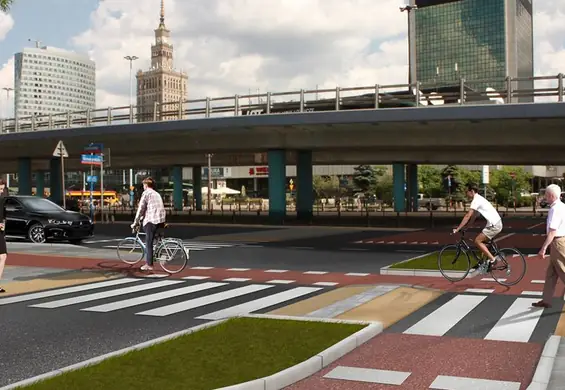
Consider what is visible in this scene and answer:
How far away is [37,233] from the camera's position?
67.2ft

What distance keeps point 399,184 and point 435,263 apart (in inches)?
1653

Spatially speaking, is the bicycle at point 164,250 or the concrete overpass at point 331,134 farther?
the concrete overpass at point 331,134

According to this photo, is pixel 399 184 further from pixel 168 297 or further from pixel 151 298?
pixel 151 298

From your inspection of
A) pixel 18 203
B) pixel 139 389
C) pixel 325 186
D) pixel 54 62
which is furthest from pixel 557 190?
pixel 54 62

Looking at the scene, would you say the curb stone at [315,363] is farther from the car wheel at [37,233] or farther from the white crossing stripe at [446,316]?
the car wheel at [37,233]

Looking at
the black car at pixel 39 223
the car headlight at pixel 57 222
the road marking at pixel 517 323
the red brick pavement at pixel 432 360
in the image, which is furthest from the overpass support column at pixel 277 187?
the red brick pavement at pixel 432 360

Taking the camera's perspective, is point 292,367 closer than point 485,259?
Yes

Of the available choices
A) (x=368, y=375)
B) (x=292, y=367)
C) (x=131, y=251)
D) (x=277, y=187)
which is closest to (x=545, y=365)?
(x=368, y=375)

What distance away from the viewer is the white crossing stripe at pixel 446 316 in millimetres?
7683

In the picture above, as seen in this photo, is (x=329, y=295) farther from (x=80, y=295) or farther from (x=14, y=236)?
(x=14, y=236)

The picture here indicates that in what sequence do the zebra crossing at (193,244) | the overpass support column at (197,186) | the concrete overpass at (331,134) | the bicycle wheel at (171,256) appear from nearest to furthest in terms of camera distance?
the bicycle wheel at (171,256) → the zebra crossing at (193,244) → the concrete overpass at (331,134) → the overpass support column at (197,186)

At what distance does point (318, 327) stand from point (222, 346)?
1.41 metres

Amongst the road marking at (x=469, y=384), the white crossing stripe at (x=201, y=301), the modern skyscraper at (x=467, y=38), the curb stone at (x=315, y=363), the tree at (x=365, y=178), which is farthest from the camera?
the modern skyscraper at (x=467, y=38)

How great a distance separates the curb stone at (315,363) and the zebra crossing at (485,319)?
582 mm
